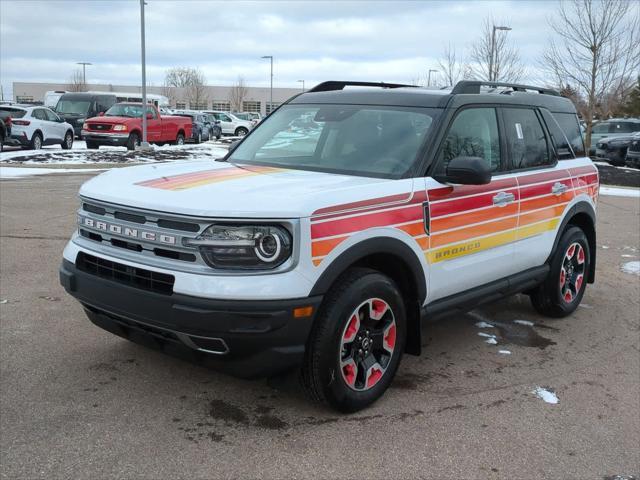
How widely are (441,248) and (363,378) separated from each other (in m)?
0.97

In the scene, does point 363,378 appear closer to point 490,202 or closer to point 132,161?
point 490,202

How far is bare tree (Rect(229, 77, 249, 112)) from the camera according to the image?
95188 mm

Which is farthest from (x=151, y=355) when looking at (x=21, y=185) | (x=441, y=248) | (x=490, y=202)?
(x=21, y=185)

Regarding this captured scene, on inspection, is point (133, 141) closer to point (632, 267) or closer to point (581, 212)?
point (632, 267)

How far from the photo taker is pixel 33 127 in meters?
22.5

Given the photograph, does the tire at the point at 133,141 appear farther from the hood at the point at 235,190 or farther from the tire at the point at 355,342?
the tire at the point at 355,342

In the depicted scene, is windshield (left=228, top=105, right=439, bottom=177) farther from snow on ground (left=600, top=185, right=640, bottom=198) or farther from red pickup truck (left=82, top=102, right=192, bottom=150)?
red pickup truck (left=82, top=102, right=192, bottom=150)

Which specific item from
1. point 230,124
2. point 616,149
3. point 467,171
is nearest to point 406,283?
point 467,171

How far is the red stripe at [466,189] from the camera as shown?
162 inches

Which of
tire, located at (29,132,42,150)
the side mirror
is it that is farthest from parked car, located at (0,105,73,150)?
the side mirror

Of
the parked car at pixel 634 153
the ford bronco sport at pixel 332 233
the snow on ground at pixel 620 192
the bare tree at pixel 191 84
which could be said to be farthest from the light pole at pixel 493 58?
the bare tree at pixel 191 84

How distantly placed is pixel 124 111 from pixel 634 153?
18319 mm

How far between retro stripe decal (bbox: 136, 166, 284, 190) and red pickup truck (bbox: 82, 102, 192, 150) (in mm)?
20968

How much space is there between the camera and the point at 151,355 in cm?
455
